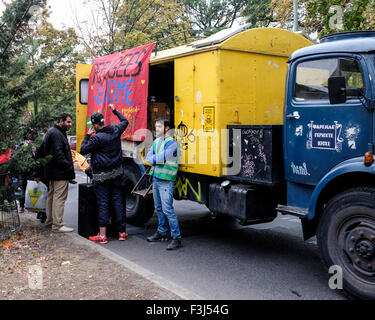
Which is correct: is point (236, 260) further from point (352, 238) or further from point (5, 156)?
point (5, 156)

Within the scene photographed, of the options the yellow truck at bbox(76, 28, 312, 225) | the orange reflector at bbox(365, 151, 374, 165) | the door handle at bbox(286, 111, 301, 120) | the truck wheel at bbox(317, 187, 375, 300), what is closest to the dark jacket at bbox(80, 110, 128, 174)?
the yellow truck at bbox(76, 28, 312, 225)

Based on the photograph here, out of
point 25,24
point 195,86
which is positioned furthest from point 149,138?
point 25,24

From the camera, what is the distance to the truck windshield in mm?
4250

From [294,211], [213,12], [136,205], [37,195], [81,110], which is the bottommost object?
[136,205]

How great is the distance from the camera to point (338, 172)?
4.14m

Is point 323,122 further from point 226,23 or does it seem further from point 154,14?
point 226,23

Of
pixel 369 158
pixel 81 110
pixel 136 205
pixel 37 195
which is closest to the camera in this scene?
pixel 369 158

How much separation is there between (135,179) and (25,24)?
9.96 ft

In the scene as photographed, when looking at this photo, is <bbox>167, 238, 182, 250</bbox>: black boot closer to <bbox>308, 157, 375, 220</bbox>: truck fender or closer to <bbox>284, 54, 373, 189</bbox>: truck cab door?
<bbox>284, 54, 373, 189</bbox>: truck cab door

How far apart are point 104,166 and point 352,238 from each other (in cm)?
362

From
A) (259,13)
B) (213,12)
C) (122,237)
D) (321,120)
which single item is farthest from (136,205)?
(213,12)

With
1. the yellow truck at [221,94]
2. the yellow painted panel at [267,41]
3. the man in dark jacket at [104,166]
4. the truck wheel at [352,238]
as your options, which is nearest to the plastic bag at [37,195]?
the man in dark jacket at [104,166]

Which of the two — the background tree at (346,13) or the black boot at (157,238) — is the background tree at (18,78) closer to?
the black boot at (157,238)

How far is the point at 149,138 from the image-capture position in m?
7.05
